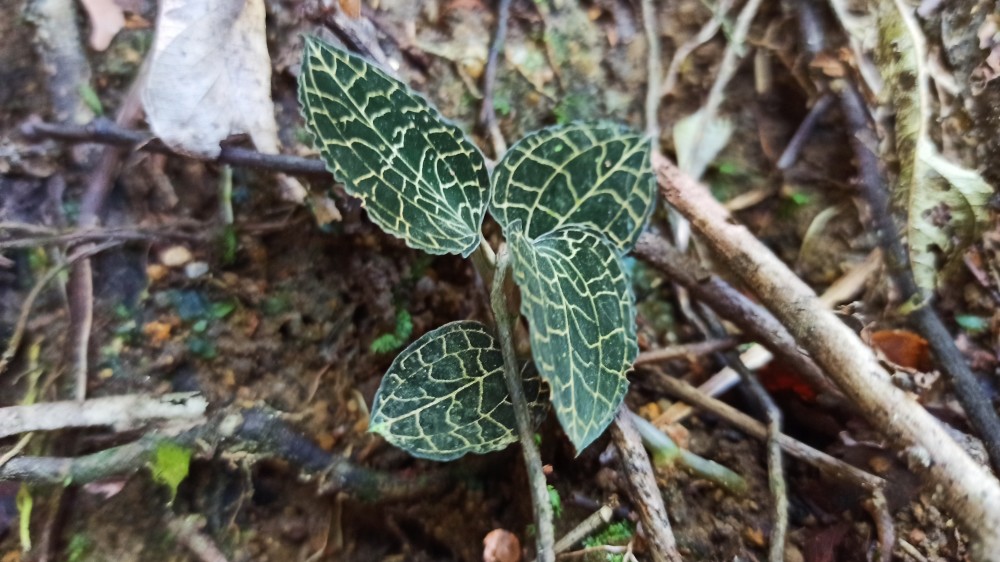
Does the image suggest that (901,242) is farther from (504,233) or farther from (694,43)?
(504,233)

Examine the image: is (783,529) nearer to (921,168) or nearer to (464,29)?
(921,168)

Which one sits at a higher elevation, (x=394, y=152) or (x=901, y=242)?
(x=394, y=152)

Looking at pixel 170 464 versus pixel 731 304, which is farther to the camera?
pixel 731 304

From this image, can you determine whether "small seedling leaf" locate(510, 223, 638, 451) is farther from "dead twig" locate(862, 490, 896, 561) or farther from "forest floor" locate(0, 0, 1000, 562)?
"dead twig" locate(862, 490, 896, 561)

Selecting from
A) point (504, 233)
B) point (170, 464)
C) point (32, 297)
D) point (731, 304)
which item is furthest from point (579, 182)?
point (32, 297)

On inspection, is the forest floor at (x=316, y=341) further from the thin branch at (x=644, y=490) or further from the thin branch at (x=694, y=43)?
the thin branch at (x=694, y=43)

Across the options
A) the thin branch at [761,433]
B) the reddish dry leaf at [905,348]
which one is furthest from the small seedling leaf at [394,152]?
the reddish dry leaf at [905,348]
